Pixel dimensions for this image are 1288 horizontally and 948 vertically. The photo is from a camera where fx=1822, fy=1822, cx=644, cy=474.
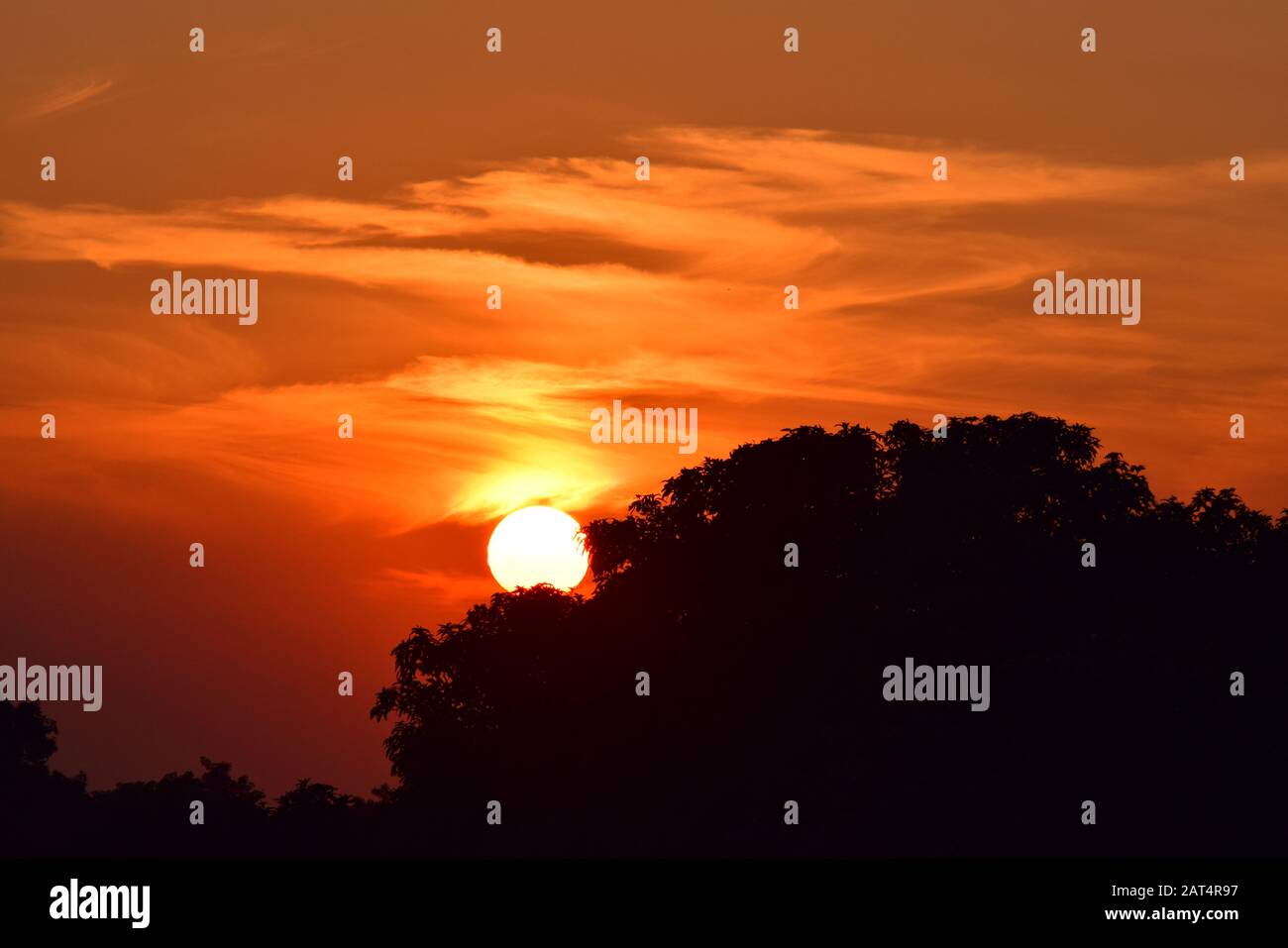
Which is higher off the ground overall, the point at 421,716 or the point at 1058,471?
the point at 1058,471

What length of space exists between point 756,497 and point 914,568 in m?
4.47

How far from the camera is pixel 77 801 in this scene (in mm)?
64500
